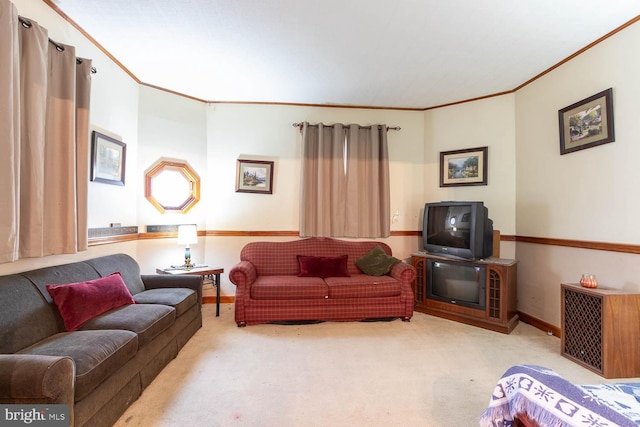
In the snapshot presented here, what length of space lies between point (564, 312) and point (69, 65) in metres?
4.57

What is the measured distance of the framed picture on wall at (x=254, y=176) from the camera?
3.93m

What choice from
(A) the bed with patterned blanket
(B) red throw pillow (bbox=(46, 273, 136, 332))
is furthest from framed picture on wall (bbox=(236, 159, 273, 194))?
(A) the bed with patterned blanket

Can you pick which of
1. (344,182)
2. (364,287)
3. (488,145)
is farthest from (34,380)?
(488,145)

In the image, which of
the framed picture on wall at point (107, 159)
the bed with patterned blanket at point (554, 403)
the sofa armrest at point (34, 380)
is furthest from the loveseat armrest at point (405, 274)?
the framed picture on wall at point (107, 159)

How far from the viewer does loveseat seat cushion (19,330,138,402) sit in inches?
54.1

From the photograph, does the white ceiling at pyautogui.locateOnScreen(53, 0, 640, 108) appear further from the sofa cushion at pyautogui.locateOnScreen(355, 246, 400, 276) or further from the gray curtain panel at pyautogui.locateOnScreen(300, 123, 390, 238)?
the sofa cushion at pyautogui.locateOnScreen(355, 246, 400, 276)

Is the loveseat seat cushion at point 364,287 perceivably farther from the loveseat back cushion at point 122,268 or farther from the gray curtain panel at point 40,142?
the gray curtain panel at point 40,142

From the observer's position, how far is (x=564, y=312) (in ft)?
8.04

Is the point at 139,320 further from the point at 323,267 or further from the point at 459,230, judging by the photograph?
the point at 459,230

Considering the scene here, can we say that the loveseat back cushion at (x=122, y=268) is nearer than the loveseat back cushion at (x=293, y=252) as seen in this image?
Yes

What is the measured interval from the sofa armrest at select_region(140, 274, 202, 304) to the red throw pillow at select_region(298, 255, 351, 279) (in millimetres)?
1206

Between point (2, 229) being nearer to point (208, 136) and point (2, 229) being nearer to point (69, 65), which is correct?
point (69, 65)

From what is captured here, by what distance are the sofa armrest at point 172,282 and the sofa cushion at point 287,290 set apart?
585mm

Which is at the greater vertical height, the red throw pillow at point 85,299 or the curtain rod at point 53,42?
the curtain rod at point 53,42
